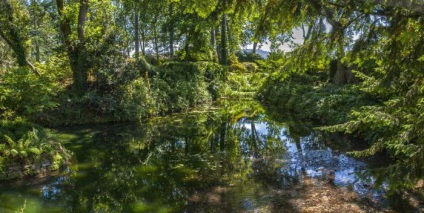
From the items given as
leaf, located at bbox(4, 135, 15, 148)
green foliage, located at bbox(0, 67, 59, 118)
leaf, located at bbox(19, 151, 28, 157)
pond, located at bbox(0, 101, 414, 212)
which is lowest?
→ pond, located at bbox(0, 101, 414, 212)

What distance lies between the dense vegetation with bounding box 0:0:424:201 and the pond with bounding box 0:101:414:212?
0.99 meters

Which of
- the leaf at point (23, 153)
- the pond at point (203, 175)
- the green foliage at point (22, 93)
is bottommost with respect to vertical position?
the pond at point (203, 175)

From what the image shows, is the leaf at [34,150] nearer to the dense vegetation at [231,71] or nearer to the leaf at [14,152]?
the dense vegetation at [231,71]

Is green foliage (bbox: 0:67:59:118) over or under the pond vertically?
over

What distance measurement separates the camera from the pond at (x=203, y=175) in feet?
19.9

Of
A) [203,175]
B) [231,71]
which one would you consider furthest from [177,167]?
[231,71]

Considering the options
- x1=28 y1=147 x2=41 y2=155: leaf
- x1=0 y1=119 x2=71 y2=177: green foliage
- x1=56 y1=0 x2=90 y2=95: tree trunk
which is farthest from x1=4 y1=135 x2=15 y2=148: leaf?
x1=56 y1=0 x2=90 y2=95: tree trunk

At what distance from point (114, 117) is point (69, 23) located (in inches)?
224

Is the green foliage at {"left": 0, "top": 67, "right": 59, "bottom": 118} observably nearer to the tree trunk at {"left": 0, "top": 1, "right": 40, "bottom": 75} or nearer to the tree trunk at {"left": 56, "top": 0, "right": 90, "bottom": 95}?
the tree trunk at {"left": 56, "top": 0, "right": 90, "bottom": 95}

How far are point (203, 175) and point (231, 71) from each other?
22.4 meters

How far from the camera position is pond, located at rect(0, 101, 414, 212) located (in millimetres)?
6074

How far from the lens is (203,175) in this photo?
301 inches

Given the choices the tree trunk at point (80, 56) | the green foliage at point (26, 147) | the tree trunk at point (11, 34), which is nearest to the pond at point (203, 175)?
the green foliage at point (26, 147)

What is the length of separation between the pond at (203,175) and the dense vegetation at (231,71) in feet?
3.24
